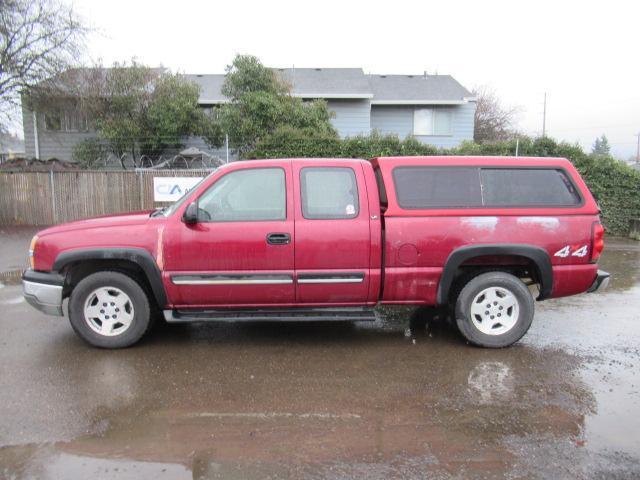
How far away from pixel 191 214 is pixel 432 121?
1887 cm

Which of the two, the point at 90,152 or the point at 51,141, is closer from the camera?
the point at 90,152

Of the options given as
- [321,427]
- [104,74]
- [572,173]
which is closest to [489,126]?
[104,74]

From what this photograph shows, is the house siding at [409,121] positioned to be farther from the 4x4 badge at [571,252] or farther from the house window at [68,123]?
the 4x4 badge at [571,252]

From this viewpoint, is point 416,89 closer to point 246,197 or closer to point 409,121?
point 409,121

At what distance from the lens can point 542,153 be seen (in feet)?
43.4

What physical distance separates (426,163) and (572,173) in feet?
4.91

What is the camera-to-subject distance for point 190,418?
3.60 meters

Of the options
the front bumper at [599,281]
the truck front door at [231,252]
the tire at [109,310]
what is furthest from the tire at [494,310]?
the tire at [109,310]

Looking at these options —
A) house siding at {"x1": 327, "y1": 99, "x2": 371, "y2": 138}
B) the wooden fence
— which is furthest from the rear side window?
house siding at {"x1": 327, "y1": 99, "x2": 371, "y2": 138}

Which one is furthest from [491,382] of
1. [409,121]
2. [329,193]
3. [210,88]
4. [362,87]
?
[210,88]

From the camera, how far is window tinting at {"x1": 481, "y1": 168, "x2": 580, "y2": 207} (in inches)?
195

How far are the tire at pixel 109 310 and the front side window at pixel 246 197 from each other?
104cm

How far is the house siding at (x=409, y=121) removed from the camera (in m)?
21.8

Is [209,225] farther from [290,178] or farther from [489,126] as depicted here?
Result: [489,126]
